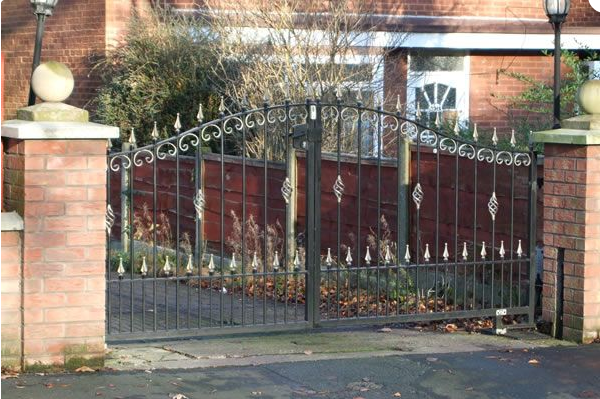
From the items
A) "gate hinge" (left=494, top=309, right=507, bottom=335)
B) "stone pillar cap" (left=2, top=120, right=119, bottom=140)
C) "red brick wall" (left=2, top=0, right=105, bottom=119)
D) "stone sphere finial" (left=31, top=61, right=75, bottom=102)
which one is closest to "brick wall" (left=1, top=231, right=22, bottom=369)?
"stone pillar cap" (left=2, top=120, right=119, bottom=140)

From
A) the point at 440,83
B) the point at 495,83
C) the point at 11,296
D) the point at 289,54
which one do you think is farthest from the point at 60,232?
the point at 495,83

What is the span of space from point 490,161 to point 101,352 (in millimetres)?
3683

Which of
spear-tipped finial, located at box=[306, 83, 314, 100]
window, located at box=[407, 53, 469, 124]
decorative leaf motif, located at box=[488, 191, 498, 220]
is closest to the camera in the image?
decorative leaf motif, located at box=[488, 191, 498, 220]

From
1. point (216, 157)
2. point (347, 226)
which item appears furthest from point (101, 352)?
point (216, 157)

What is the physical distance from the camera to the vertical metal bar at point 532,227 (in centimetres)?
908

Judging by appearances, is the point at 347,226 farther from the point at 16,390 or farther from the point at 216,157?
the point at 16,390

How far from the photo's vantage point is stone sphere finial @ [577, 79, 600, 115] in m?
8.58

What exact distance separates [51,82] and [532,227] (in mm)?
4048

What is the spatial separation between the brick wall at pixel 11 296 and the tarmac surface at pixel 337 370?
0.20 meters

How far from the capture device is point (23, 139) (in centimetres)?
706

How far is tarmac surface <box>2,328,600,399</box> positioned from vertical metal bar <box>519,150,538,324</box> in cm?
31

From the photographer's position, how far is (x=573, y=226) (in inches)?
341

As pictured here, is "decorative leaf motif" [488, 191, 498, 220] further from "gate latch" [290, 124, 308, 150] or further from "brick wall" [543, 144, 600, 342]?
"gate latch" [290, 124, 308, 150]

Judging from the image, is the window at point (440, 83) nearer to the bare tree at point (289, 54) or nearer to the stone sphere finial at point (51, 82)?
the bare tree at point (289, 54)
